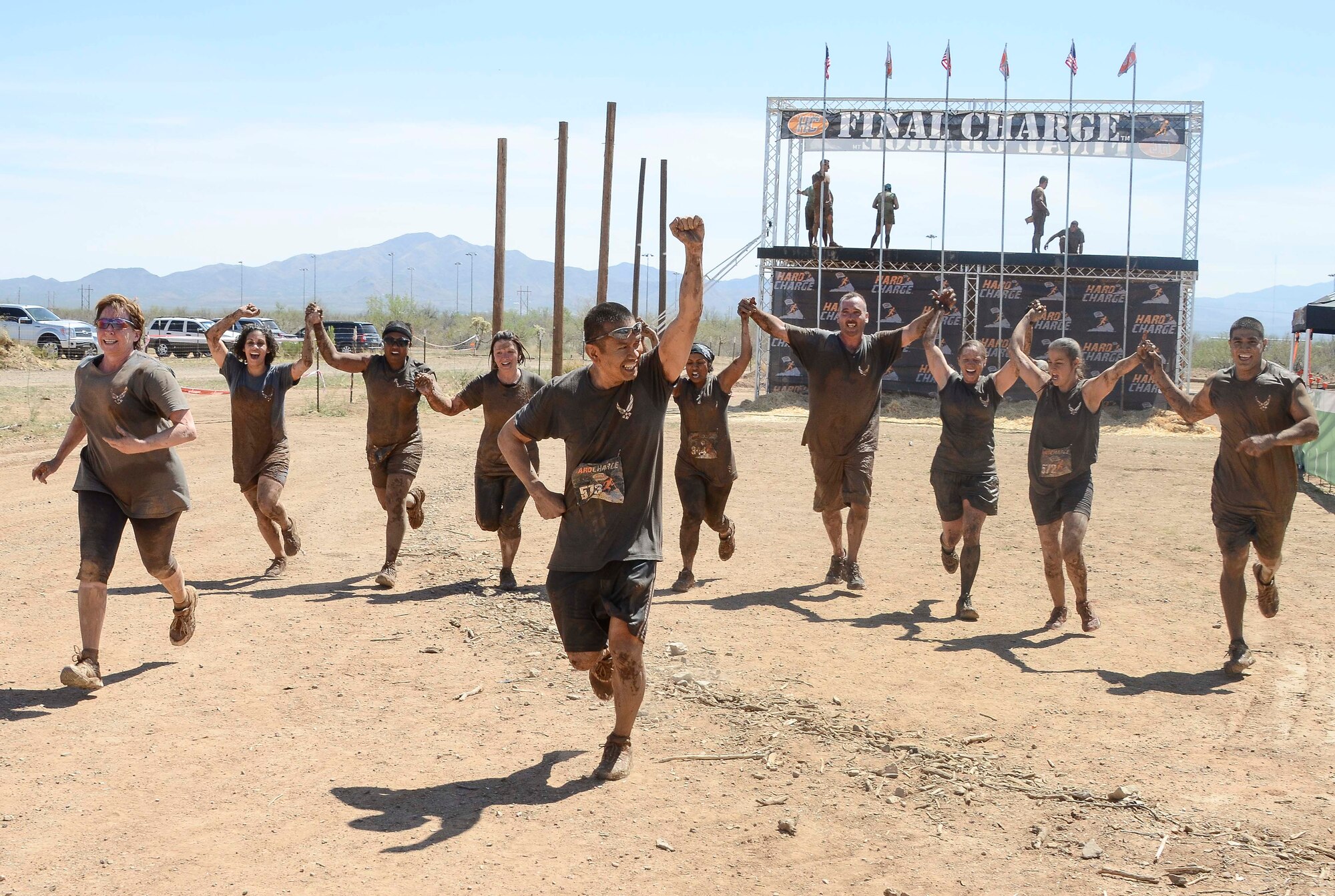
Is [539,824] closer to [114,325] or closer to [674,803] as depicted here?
[674,803]

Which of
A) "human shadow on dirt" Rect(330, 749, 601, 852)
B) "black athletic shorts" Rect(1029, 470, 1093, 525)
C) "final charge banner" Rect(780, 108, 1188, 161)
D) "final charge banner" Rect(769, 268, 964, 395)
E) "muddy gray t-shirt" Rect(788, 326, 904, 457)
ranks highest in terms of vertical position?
"final charge banner" Rect(780, 108, 1188, 161)

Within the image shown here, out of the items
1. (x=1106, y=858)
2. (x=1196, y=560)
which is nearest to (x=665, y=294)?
(x=1196, y=560)

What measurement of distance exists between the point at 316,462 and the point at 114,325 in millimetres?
10574

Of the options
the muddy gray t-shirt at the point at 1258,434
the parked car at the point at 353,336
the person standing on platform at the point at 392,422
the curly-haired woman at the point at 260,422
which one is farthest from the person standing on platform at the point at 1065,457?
the parked car at the point at 353,336

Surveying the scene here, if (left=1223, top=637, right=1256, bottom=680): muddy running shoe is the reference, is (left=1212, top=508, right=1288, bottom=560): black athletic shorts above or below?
above

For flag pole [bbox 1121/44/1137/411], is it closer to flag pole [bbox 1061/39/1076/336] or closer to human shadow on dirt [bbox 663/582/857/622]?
flag pole [bbox 1061/39/1076/336]

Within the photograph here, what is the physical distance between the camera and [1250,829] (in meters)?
4.85

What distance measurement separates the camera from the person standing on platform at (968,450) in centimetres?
867

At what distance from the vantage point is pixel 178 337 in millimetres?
44031

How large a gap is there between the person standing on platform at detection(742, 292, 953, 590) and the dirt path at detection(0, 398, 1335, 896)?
72 centimetres

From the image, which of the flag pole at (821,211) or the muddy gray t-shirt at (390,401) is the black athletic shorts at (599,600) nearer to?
the muddy gray t-shirt at (390,401)

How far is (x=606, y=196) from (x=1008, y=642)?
858 inches

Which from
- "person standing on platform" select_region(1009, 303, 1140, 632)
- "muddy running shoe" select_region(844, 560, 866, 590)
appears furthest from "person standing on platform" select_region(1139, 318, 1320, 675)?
"muddy running shoe" select_region(844, 560, 866, 590)

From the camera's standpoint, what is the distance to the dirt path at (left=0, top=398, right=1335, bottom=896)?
14.8ft
